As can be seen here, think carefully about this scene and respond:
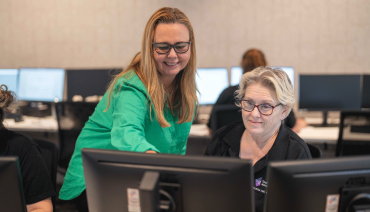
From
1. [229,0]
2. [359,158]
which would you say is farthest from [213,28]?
[359,158]

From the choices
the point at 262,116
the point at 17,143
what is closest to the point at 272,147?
the point at 262,116

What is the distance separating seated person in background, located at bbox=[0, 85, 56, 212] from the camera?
1.23m

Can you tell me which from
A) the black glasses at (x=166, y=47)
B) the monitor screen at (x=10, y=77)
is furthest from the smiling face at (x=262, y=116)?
the monitor screen at (x=10, y=77)

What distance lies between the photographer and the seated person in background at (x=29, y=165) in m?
1.23

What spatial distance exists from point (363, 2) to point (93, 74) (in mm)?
3193

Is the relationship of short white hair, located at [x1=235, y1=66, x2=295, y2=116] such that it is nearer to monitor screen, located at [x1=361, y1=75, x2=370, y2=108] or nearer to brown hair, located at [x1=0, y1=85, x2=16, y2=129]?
brown hair, located at [x1=0, y1=85, x2=16, y2=129]

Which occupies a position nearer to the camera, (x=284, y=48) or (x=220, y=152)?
(x=220, y=152)

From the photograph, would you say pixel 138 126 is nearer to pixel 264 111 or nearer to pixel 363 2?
pixel 264 111

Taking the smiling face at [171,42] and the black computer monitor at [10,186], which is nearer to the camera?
the black computer monitor at [10,186]

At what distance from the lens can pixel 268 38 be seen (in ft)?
12.4

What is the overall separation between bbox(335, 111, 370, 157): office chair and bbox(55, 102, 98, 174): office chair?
1940 millimetres

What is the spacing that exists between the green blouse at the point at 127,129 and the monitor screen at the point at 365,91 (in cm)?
262

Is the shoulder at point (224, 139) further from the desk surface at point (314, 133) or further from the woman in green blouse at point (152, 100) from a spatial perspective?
the desk surface at point (314, 133)

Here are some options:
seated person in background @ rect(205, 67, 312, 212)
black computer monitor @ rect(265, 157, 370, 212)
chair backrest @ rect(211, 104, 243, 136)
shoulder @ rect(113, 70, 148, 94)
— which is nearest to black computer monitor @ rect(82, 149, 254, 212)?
black computer monitor @ rect(265, 157, 370, 212)
